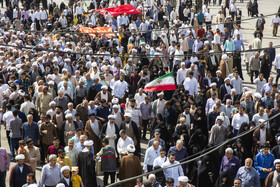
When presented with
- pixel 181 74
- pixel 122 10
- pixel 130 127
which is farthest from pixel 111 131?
pixel 122 10

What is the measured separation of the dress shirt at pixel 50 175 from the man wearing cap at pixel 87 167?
0.64 meters

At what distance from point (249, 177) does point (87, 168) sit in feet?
10.4

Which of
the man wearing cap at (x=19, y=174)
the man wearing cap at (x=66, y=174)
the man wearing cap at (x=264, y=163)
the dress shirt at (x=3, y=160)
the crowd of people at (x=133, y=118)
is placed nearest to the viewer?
the man wearing cap at (x=66, y=174)

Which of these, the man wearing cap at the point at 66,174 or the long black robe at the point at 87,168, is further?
the long black robe at the point at 87,168

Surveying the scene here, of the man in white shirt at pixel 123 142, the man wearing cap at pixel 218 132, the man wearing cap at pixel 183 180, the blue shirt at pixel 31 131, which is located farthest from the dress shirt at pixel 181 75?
the man wearing cap at pixel 183 180

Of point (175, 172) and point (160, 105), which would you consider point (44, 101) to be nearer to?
point (160, 105)

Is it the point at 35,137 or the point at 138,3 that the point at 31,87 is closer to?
the point at 35,137

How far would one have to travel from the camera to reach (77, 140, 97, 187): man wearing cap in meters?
11.6

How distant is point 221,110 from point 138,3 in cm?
1768

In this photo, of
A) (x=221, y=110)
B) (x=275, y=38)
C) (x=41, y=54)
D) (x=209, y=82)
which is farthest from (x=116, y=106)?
(x=275, y=38)

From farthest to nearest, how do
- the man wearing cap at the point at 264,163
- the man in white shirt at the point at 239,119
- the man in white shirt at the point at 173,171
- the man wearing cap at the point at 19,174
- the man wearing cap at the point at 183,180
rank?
1. the man in white shirt at the point at 239,119
2. the man wearing cap at the point at 264,163
3. the man in white shirt at the point at 173,171
4. the man wearing cap at the point at 19,174
5. the man wearing cap at the point at 183,180

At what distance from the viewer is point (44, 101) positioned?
1505 cm

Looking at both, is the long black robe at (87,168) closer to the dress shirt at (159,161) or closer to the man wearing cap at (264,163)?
the dress shirt at (159,161)

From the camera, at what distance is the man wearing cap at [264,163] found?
11.9 metres
